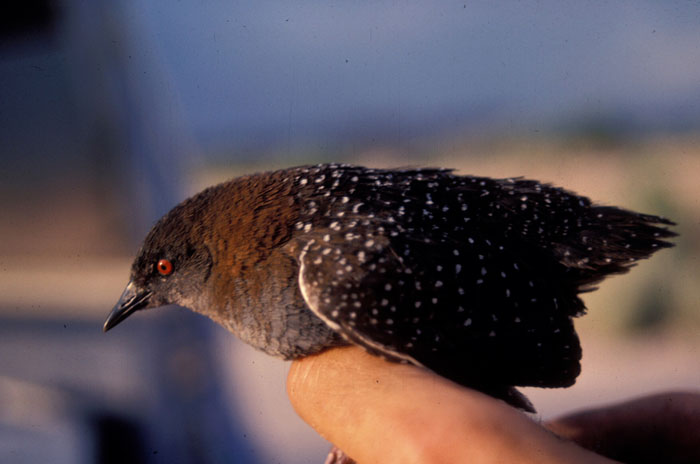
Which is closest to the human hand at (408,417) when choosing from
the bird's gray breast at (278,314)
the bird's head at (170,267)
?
the bird's gray breast at (278,314)

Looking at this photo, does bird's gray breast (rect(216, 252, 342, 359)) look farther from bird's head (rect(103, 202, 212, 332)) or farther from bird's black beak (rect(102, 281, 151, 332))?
bird's black beak (rect(102, 281, 151, 332))

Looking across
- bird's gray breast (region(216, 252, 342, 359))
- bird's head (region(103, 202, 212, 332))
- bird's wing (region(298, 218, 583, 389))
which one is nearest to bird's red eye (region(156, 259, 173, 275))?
bird's head (region(103, 202, 212, 332))

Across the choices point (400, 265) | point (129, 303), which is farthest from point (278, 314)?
point (129, 303)

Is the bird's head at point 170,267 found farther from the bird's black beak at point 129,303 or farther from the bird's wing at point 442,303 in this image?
the bird's wing at point 442,303

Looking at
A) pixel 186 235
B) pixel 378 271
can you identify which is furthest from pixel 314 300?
pixel 186 235

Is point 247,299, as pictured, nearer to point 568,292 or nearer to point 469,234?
point 469,234

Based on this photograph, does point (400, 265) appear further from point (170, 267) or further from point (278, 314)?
point (170, 267)
